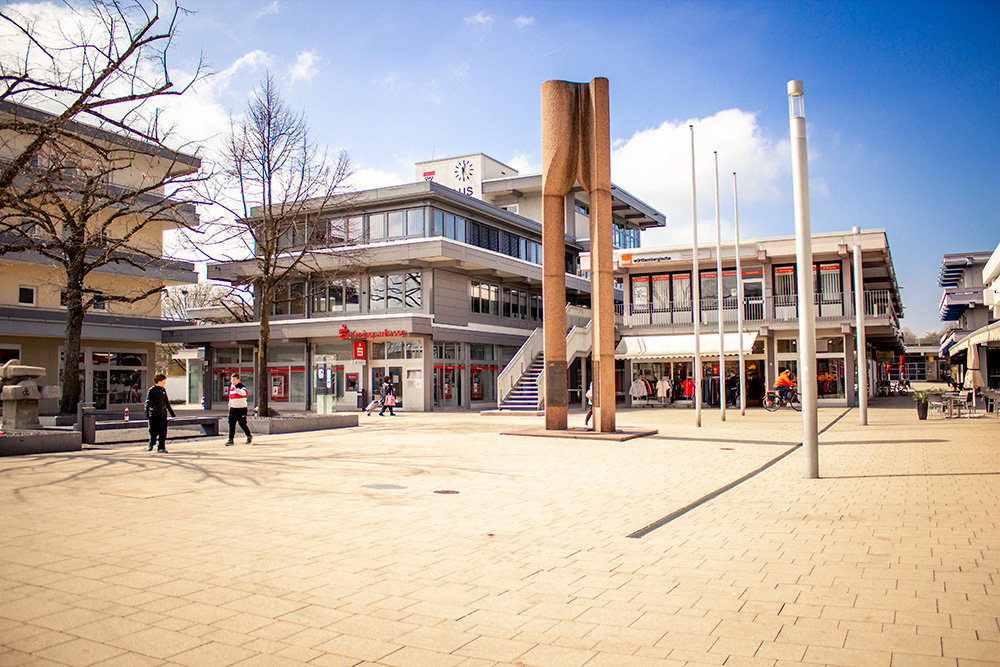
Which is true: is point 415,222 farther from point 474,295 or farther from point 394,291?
point 474,295

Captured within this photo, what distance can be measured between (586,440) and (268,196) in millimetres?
13149

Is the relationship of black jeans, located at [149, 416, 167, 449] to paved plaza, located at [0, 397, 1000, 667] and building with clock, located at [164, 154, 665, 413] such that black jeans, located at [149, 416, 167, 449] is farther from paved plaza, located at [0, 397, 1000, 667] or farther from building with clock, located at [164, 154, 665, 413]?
building with clock, located at [164, 154, 665, 413]


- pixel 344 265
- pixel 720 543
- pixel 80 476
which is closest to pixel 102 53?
pixel 80 476

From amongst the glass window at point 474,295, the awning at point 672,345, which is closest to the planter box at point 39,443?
the glass window at point 474,295

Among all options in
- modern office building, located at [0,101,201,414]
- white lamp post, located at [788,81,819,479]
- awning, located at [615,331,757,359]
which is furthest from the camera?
Answer: awning, located at [615,331,757,359]

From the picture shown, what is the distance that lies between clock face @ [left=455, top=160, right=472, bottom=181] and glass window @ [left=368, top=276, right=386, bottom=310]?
17.0 meters

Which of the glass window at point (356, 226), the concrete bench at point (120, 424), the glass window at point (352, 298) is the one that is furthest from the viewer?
the glass window at point (356, 226)

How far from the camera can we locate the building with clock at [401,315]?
113 ft

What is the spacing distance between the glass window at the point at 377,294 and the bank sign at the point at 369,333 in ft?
8.40

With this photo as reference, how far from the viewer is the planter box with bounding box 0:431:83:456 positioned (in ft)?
48.5

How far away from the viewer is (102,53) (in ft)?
46.5

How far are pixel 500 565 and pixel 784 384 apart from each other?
27.0m

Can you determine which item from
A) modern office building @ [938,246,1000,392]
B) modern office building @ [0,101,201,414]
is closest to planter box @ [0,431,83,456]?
modern office building @ [0,101,201,414]

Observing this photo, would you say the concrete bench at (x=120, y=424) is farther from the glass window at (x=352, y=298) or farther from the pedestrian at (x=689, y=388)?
the pedestrian at (x=689, y=388)
